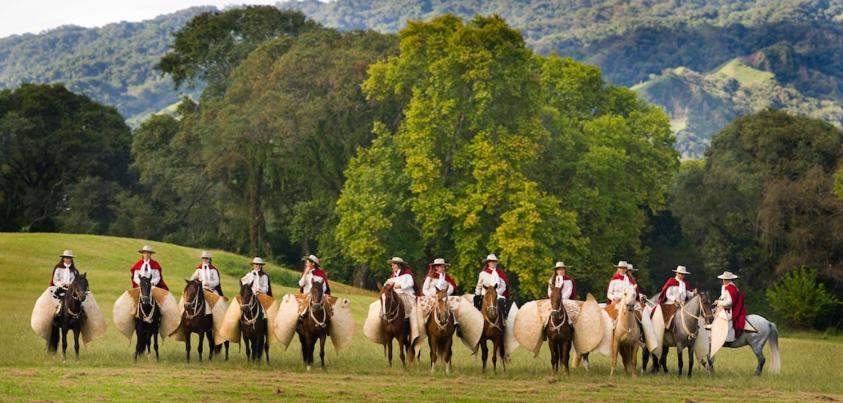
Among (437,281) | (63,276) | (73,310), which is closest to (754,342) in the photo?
(437,281)

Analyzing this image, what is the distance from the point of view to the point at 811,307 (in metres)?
62.0

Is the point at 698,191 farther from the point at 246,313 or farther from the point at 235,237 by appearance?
the point at 246,313

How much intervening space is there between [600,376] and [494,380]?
2.61 m

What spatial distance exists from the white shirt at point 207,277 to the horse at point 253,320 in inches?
78.0

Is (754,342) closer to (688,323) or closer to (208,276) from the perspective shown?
(688,323)

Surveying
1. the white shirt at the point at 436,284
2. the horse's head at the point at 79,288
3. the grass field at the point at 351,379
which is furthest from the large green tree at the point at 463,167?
the horse's head at the point at 79,288

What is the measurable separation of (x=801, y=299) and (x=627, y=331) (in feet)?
122

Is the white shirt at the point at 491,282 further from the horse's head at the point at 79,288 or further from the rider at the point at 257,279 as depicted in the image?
the horse's head at the point at 79,288

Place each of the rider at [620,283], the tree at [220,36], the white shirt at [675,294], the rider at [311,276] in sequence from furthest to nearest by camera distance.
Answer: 1. the tree at [220,36]
2. the white shirt at [675,294]
3. the rider at [620,283]
4. the rider at [311,276]

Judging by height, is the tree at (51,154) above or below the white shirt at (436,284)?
above

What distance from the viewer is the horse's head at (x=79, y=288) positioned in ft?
89.1

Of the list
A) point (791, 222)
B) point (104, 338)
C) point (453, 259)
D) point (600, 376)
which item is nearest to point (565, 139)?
point (453, 259)

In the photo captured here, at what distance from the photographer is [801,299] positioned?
62125 millimetres

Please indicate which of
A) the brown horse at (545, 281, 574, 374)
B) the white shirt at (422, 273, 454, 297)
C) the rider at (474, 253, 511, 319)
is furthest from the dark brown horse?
the brown horse at (545, 281, 574, 374)
